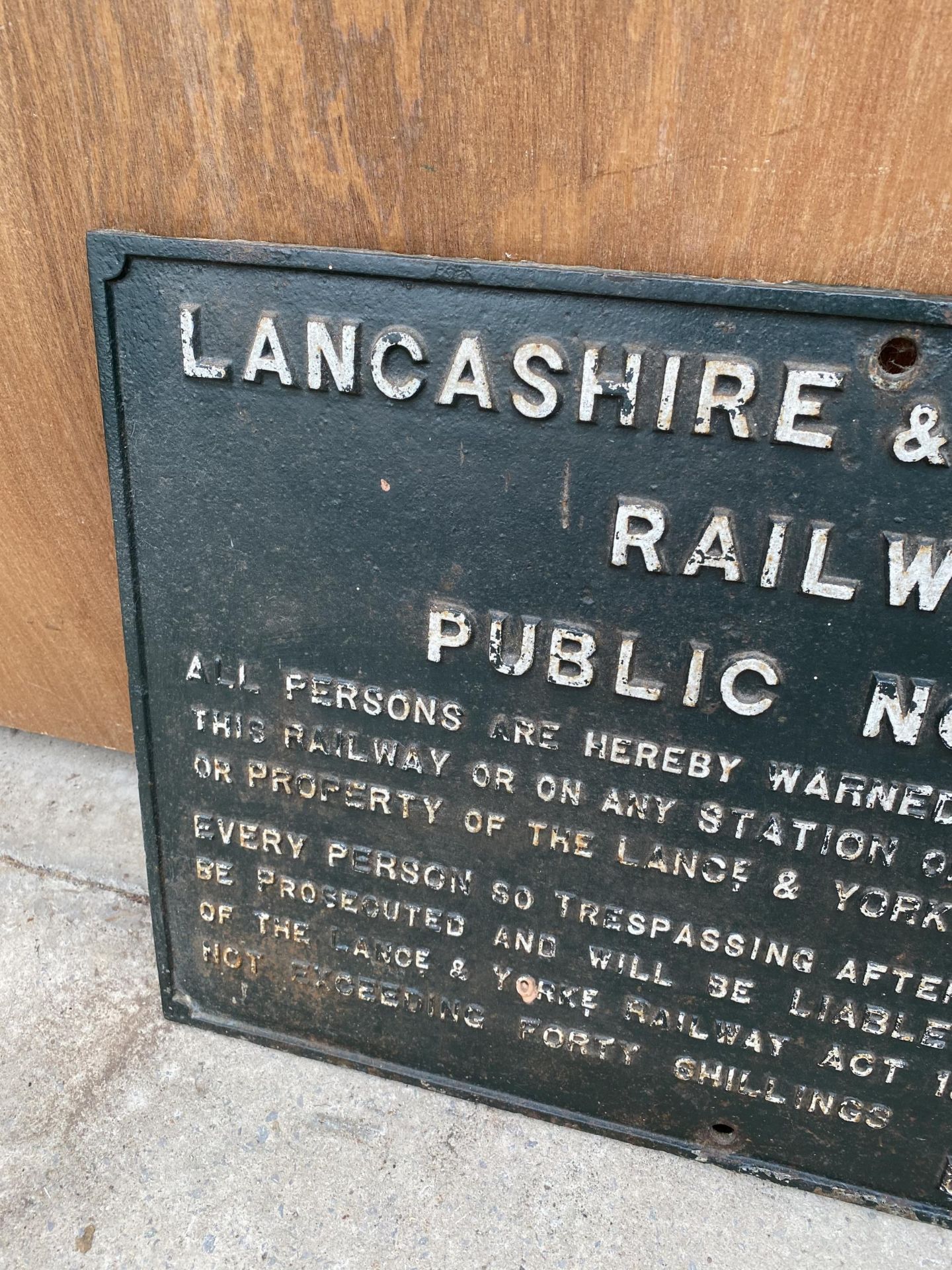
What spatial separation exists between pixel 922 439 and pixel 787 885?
71cm

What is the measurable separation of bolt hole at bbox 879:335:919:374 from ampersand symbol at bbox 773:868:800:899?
2.50ft

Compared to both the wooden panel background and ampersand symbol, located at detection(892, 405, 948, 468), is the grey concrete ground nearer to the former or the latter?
ampersand symbol, located at detection(892, 405, 948, 468)

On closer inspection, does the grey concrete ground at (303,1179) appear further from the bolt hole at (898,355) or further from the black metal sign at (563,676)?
the bolt hole at (898,355)

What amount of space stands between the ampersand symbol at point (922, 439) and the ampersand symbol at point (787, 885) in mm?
656

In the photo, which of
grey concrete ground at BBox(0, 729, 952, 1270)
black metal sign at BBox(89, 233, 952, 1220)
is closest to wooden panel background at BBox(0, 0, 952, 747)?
black metal sign at BBox(89, 233, 952, 1220)

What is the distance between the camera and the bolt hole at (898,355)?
116cm

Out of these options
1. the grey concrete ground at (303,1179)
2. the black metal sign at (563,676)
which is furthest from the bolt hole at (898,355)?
the grey concrete ground at (303,1179)

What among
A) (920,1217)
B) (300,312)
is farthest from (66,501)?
(920,1217)

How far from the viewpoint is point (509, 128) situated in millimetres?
1242

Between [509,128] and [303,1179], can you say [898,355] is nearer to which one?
[509,128]

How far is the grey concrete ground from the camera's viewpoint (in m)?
1.53

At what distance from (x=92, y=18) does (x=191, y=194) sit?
0.85 feet

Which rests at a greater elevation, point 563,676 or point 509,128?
point 509,128

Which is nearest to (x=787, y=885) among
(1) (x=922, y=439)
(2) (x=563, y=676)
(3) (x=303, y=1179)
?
(2) (x=563, y=676)
